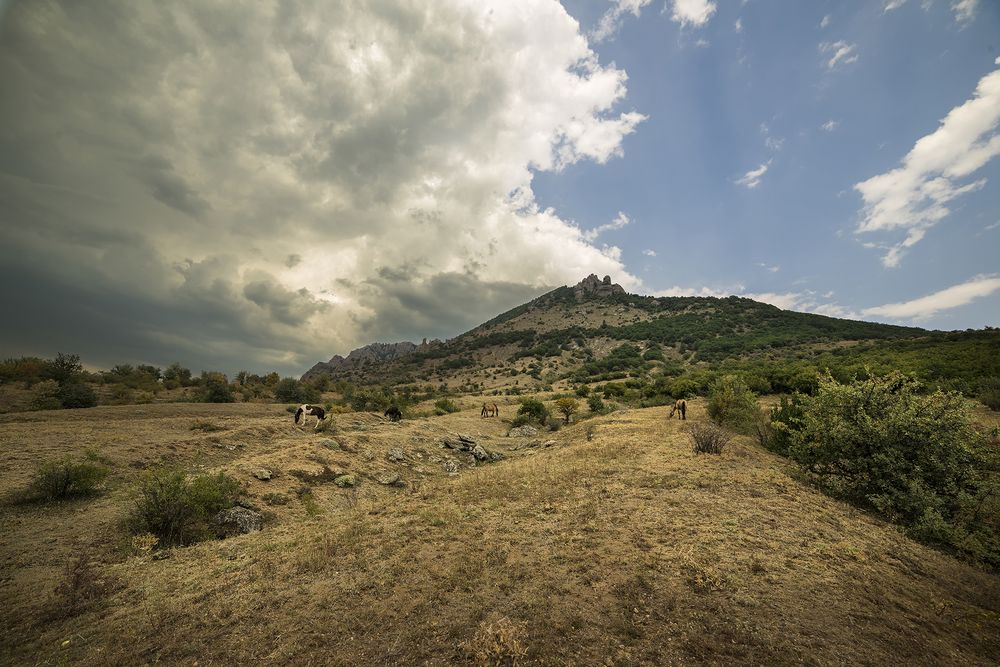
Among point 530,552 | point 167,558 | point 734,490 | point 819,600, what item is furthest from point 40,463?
point 734,490

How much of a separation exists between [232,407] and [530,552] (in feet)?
98.6

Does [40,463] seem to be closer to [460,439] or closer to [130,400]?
[460,439]

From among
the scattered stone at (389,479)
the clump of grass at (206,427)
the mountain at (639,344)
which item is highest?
the mountain at (639,344)

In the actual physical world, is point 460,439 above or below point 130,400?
below

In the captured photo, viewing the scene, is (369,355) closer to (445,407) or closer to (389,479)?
(445,407)

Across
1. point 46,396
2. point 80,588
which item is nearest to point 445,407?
point 46,396

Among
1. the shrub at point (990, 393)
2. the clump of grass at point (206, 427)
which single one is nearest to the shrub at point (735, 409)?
the shrub at point (990, 393)

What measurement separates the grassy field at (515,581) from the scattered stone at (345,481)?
1.68 meters

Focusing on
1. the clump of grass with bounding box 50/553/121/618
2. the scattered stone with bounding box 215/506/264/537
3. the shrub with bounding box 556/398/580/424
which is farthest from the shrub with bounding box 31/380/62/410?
the shrub with bounding box 556/398/580/424

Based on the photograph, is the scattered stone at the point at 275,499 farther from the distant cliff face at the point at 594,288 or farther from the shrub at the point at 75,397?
the distant cliff face at the point at 594,288

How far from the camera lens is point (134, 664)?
4945 mm

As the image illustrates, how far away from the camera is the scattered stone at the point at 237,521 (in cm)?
995

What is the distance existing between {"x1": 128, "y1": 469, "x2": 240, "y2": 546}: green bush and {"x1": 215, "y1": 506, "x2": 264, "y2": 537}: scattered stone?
8.7 inches

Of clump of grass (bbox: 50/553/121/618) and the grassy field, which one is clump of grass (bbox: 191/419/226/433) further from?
clump of grass (bbox: 50/553/121/618)
